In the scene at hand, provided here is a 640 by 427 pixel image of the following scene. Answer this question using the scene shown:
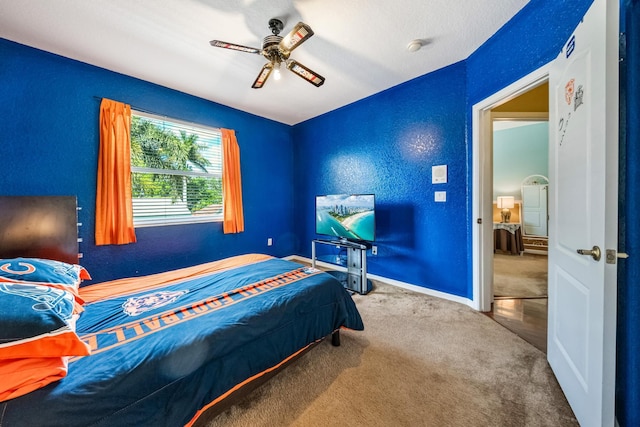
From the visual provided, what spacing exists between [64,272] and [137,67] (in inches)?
89.1

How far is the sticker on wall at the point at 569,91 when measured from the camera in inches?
52.0

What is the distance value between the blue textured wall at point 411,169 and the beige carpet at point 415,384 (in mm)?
911

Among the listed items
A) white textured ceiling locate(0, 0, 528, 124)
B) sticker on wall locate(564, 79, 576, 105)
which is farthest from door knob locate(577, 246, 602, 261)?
white textured ceiling locate(0, 0, 528, 124)

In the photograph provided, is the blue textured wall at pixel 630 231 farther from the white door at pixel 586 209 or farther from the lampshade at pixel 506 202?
the lampshade at pixel 506 202

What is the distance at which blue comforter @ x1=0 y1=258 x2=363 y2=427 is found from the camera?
837mm

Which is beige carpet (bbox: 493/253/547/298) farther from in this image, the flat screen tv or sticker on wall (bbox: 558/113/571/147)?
sticker on wall (bbox: 558/113/571/147)

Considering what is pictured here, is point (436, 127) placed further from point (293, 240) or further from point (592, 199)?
point (293, 240)

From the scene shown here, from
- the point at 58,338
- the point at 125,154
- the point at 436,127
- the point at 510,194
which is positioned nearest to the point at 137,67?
the point at 125,154

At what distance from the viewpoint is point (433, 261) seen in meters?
2.94

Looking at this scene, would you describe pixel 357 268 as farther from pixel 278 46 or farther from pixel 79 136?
pixel 79 136

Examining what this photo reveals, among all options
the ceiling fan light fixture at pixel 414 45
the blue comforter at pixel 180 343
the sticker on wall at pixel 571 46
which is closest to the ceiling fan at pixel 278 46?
the ceiling fan light fixture at pixel 414 45

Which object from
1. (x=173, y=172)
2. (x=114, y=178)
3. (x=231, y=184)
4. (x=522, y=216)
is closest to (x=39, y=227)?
(x=114, y=178)

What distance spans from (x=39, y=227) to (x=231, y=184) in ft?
6.50

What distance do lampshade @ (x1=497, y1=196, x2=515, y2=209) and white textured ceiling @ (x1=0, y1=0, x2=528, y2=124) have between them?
4312 mm
